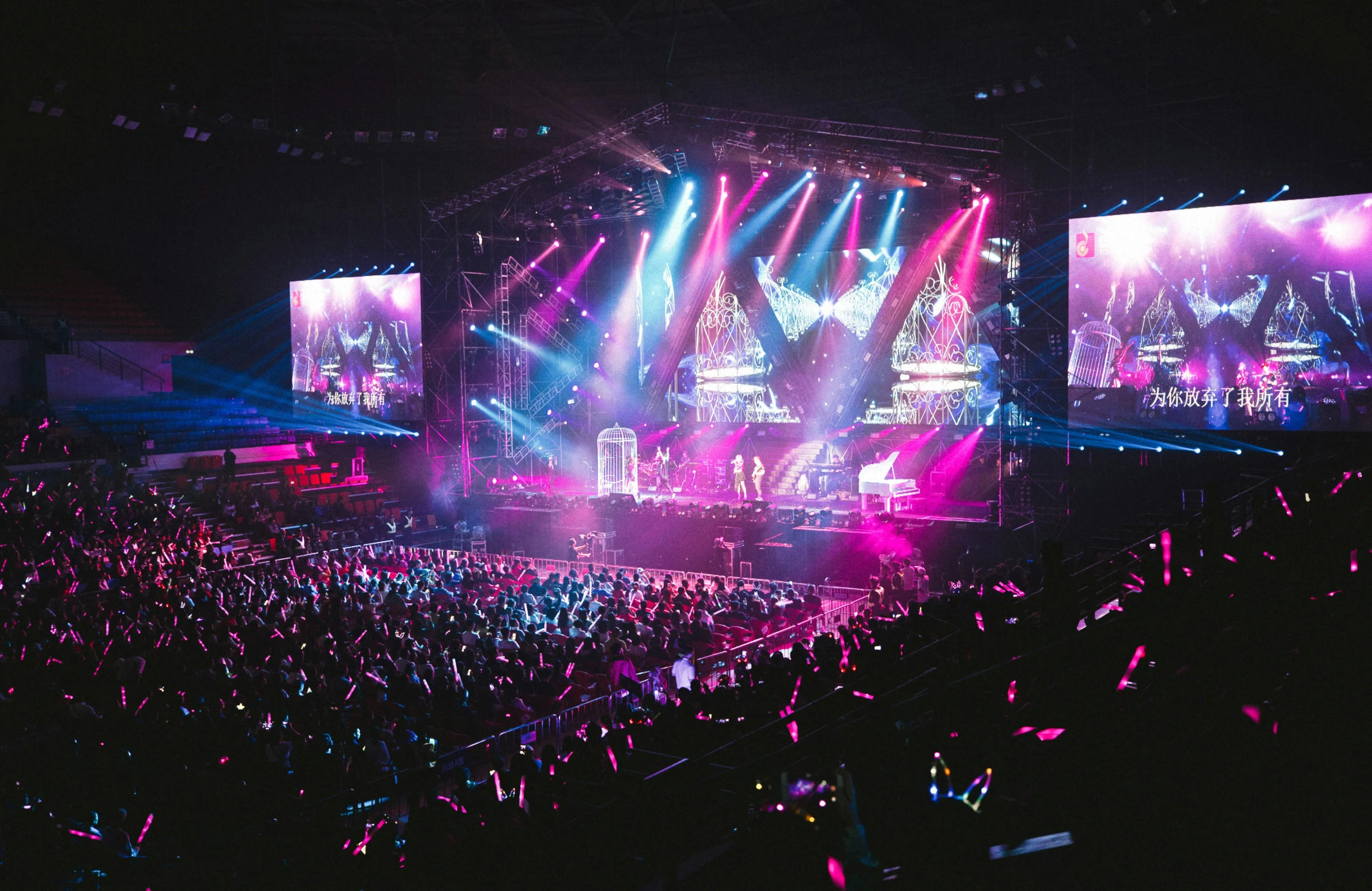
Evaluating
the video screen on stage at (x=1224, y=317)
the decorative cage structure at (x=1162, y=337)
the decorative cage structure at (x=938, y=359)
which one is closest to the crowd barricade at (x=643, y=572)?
the video screen on stage at (x=1224, y=317)

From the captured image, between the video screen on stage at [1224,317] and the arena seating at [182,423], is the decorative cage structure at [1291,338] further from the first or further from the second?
the arena seating at [182,423]

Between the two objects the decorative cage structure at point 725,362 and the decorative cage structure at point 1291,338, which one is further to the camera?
the decorative cage structure at point 725,362

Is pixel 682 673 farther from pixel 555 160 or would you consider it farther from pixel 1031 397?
pixel 555 160

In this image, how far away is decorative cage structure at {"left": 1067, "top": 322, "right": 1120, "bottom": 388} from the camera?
14500mm

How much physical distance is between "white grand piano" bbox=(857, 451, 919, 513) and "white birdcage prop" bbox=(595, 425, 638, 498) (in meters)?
5.58

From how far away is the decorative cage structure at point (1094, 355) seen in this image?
14500 mm

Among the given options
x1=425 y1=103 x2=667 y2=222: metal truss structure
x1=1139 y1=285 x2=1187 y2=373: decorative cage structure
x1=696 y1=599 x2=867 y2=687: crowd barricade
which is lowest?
x1=696 y1=599 x2=867 y2=687: crowd barricade

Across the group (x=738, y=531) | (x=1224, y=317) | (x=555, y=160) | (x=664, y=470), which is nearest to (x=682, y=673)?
(x=738, y=531)

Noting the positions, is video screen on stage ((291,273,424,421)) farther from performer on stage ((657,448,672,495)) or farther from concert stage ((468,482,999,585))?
performer on stage ((657,448,672,495))

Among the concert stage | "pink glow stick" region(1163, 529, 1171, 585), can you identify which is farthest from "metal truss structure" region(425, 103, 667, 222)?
"pink glow stick" region(1163, 529, 1171, 585)

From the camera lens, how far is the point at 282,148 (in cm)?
1970

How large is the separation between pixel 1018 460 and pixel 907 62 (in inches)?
298

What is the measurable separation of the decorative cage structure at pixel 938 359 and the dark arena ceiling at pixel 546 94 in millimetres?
2861

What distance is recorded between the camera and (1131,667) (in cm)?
394
